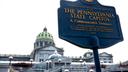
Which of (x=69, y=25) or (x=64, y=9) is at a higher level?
(x=64, y=9)

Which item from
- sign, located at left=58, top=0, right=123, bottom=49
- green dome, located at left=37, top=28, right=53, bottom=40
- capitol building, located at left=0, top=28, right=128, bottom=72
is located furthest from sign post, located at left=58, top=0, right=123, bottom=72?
green dome, located at left=37, top=28, right=53, bottom=40

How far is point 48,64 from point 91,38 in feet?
118

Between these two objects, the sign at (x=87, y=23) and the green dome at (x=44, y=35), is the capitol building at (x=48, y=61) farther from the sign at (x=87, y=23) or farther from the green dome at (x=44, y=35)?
the sign at (x=87, y=23)

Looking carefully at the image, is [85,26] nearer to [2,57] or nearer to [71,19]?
[71,19]

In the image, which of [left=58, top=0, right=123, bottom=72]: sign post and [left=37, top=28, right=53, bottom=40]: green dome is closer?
[left=58, top=0, right=123, bottom=72]: sign post

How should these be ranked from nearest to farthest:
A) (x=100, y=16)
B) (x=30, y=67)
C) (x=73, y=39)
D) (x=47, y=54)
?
1. (x=73, y=39)
2. (x=100, y=16)
3. (x=30, y=67)
4. (x=47, y=54)

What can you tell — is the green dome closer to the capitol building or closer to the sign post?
the capitol building

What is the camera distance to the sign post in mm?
11023

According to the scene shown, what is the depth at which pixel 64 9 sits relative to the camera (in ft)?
37.1

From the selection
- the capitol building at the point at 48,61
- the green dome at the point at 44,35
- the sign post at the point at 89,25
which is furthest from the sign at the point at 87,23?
the green dome at the point at 44,35

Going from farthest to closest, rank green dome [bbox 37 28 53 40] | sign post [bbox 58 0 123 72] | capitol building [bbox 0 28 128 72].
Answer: green dome [bbox 37 28 53 40], capitol building [bbox 0 28 128 72], sign post [bbox 58 0 123 72]

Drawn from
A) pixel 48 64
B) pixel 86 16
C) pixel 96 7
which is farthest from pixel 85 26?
pixel 48 64

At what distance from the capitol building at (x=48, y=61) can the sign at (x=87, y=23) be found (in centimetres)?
2745

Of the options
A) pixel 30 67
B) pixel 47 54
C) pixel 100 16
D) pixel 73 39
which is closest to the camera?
pixel 73 39
